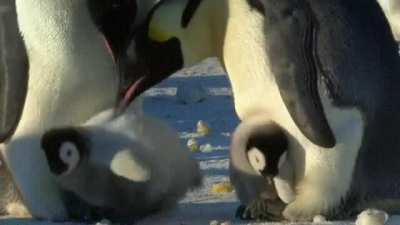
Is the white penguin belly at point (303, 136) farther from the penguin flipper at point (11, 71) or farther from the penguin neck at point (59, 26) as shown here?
the penguin flipper at point (11, 71)

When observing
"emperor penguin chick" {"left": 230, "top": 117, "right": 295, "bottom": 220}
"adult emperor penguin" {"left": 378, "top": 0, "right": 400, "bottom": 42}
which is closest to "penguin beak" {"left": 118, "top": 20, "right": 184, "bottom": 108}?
"emperor penguin chick" {"left": 230, "top": 117, "right": 295, "bottom": 220}

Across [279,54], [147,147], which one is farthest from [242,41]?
[147,147]

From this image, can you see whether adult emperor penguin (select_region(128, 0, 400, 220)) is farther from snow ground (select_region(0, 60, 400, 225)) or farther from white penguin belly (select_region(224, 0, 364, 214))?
snow ground (select_region(0, 60, 400, 225))

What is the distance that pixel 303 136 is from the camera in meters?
3.76

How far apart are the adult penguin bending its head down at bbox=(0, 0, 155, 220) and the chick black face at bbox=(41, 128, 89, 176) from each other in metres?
0.08

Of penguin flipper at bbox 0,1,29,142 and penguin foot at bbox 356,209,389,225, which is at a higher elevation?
penguin flipper at bbox 0,1,29,142

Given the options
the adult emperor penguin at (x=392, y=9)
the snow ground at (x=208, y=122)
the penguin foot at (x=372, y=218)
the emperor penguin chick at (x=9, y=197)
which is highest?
the penguin foot at (x=372, y=218)

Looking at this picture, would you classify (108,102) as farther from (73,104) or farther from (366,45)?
(366,45)

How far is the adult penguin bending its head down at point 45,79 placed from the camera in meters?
3.87

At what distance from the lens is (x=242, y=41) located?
3.81 meters

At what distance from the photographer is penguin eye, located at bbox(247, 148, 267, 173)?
12.3ft

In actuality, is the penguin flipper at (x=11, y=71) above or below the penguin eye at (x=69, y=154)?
above

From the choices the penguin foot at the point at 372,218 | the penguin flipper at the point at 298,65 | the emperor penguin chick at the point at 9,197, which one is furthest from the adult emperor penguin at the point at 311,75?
the emperor penguin chick at the point at 9,197

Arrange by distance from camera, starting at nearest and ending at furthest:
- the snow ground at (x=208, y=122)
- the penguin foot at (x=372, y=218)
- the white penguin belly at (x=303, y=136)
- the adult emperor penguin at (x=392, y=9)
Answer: the penguin foot at (x=372, y=218)
the white penguin belly at (x=303, y=136)
the snow ground at (x=208, y=122)
the adult emperor penguin at (x=392, y=9)
